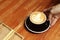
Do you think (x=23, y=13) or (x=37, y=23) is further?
(x=23, y=13)

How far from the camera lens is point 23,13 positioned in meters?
0.90

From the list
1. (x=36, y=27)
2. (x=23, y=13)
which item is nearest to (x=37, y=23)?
(x=36, y=27)

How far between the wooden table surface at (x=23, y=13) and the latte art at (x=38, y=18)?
70mm

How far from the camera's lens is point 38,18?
0.81m

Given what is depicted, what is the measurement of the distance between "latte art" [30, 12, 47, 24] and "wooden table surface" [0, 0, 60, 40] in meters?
0.07

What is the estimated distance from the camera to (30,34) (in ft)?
2.64

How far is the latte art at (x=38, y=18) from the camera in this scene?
0.79 m

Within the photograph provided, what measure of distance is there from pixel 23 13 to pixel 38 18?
0.42 ft

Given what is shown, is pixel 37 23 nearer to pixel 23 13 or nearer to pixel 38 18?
pixel 38 18

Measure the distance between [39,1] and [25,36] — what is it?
0.29 metres

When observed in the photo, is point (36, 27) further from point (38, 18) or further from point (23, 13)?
point (23, 13)

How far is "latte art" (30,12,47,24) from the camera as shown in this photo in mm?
791

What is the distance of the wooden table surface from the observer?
802 millimetres

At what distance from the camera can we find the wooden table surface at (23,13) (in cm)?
80
